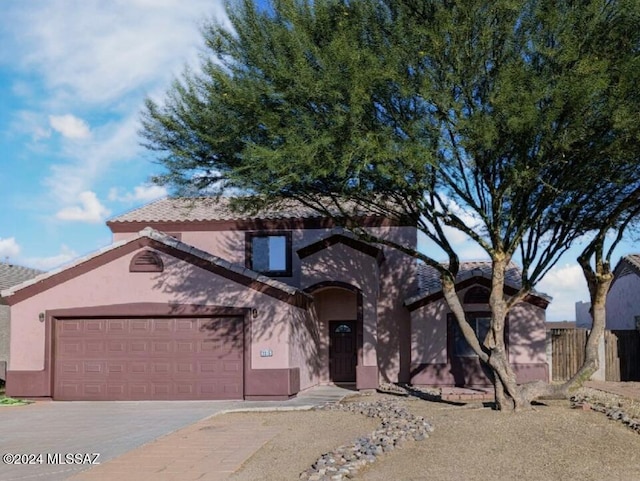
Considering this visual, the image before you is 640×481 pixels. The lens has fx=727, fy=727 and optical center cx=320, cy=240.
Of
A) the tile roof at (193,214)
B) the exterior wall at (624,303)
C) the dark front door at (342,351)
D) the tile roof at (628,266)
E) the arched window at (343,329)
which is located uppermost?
the tile roof at (193,214)

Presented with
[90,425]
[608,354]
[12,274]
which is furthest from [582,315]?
[90,425]

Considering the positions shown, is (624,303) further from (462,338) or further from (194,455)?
(194,455)

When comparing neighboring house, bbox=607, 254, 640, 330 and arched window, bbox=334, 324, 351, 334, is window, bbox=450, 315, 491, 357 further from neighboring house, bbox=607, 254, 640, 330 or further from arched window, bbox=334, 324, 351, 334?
neighboring house, bbox=607, 254, 640, 330

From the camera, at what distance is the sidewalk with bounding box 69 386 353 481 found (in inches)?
401

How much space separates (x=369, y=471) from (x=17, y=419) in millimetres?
9900

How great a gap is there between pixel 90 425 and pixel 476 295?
13567mm

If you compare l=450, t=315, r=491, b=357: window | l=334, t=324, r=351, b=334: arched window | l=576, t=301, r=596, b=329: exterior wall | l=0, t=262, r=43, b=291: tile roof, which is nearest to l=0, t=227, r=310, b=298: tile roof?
l=334, t=324, r=351, b=334: arched window

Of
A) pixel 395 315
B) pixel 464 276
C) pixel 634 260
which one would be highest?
pixel 634 260

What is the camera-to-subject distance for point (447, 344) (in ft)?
78.6

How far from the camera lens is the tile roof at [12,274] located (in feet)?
98.1

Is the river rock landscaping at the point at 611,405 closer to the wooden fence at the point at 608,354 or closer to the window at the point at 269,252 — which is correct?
the wooden fence at the point at 608,354

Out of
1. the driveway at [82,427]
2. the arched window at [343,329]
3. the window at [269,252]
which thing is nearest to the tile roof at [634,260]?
the arched window at [343,329]

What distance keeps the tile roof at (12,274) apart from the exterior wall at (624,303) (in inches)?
1026

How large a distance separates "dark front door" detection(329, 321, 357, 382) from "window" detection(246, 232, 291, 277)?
8.90 feet
